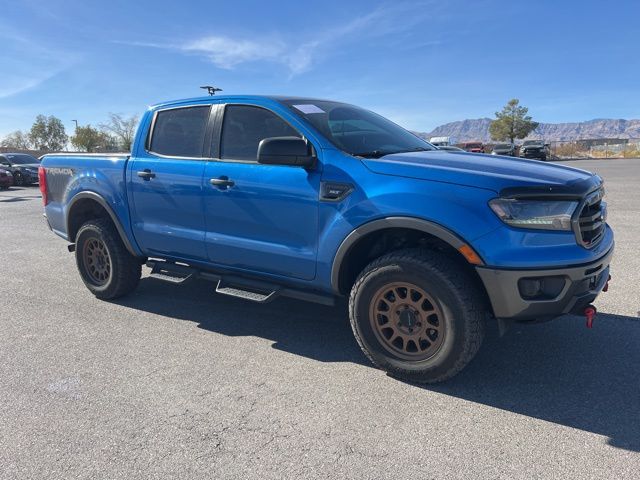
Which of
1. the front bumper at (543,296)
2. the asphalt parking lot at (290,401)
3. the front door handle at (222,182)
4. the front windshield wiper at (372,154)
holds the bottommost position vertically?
the asphalt parking lot at (290,401)

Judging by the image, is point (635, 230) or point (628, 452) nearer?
point (628, 452)

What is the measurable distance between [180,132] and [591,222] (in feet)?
11.1

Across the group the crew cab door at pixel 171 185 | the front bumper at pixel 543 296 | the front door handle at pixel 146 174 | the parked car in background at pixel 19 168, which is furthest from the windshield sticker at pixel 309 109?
the parked car in background at pixel 19 168

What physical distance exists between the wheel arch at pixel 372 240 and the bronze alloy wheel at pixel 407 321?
0.33 m

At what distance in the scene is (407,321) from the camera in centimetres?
331

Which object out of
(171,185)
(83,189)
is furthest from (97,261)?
(171,185)

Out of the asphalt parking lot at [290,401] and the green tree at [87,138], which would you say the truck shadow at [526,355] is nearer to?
the asphalt parking lot at [290,401]

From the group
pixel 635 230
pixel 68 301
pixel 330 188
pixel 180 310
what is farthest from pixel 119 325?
pixel 635 230

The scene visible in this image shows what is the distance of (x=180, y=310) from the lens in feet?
16.2

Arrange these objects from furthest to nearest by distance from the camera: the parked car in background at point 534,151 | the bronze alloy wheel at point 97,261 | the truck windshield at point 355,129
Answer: the parked car in background at point 534,151, the bronze alloy wheel at point 97,261, the truck windshield at point 355,129

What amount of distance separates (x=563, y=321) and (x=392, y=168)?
226cm

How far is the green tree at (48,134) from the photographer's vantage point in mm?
88875

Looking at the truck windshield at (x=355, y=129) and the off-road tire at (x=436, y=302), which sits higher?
the truck windshield at (x=355, y=129)

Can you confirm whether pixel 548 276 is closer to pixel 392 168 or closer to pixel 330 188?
pixel 392 168
